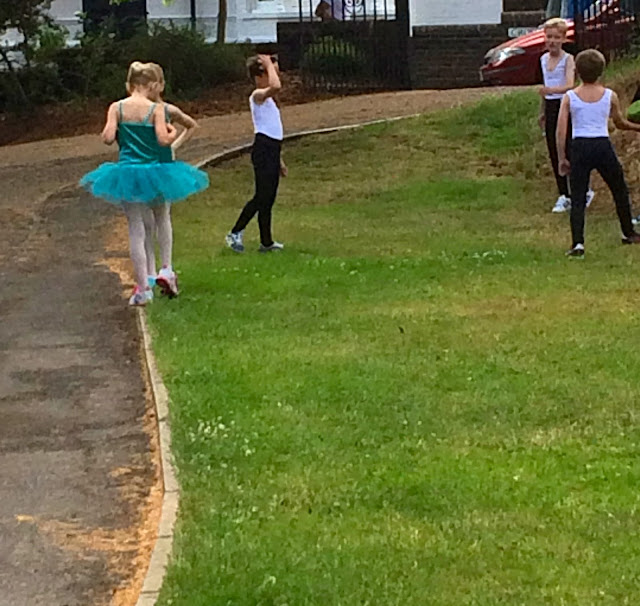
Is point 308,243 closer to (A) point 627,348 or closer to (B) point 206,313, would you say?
(B) point 206,313

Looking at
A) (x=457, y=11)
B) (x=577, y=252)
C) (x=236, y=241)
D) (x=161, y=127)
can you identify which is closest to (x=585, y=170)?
(x=577, y=252)

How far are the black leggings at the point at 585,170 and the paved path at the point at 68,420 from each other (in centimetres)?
356

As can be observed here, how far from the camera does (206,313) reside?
9820 mm

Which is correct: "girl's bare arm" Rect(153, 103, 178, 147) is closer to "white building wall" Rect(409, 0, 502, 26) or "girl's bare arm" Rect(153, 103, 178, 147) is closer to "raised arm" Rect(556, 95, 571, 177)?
"raised arm" Rect(556, 95, 571, 177)

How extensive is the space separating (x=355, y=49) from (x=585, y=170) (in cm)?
1476

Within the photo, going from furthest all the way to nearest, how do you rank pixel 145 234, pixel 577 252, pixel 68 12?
pixel 68 12, pixel 577 252, pixel 145 234

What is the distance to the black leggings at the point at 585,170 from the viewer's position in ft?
38.1

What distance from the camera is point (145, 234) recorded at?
34.0 ft

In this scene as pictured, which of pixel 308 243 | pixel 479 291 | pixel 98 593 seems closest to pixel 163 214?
pixel 479 291

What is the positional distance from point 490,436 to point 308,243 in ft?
21.7

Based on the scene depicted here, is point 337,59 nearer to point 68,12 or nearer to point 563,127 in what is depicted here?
point 68,12

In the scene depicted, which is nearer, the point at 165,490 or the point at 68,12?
the point at 165,490

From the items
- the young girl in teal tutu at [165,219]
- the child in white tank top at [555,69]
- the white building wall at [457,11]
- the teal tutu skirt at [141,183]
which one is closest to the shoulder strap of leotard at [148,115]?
the young girl in teal tutu at [165,219]

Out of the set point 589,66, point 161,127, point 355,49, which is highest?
point 589,66
